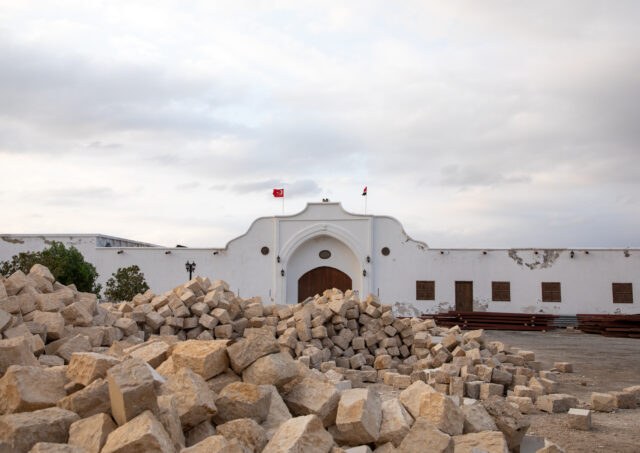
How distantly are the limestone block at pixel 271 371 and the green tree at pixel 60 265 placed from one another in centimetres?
1353

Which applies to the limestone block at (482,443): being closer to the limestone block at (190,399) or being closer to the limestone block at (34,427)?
the limestone block at (190,399)

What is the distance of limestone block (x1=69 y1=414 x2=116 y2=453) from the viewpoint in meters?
3.23

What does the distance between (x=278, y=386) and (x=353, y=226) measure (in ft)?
62.5

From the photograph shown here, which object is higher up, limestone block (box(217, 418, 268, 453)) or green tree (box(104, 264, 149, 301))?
green tree (box(104, 264, 149, 301))

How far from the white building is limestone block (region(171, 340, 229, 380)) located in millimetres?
18491

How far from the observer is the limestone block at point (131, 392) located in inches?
129

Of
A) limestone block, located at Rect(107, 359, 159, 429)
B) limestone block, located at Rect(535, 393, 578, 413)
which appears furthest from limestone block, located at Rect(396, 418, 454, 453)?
limestone block, located at Rect(535, 393, 578, 413)

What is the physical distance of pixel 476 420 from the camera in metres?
4.59

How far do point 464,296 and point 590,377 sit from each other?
488 inches

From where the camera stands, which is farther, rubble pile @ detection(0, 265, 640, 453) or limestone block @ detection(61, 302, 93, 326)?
limestone block @ detection(61, 302, 93, 326)

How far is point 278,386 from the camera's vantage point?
14.7 feet

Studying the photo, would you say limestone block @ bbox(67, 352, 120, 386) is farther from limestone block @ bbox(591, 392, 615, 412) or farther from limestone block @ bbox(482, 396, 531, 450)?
limestone block @ bbox(591, 392, 615, 412)

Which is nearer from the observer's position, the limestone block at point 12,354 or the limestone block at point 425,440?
the limestone block at point 425,440

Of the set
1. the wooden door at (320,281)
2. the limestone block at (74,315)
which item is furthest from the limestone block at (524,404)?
the wooden door at (320,281)
